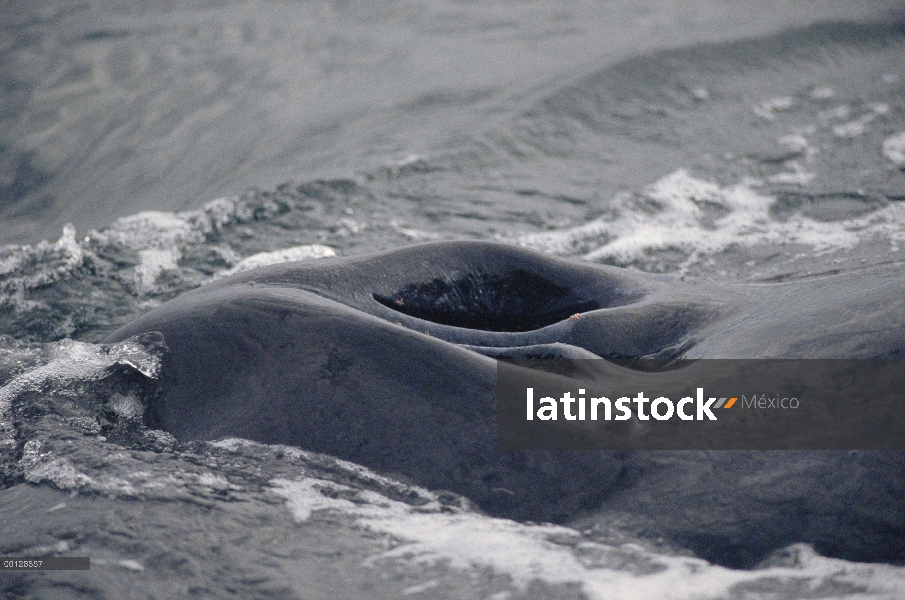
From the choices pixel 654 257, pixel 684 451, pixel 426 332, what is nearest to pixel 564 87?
pixel 654 257

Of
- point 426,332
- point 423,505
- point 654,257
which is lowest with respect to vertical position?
point 423,505

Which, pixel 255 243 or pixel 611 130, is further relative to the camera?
pixel 611 130

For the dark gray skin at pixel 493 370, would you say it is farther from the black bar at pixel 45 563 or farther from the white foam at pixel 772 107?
the white foam at pixel 772 107

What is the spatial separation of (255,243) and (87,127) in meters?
3.22

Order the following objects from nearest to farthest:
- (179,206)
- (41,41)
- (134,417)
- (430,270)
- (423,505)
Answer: (423,505) → (134,417) → (430,270) → (179,206) → (41,41)

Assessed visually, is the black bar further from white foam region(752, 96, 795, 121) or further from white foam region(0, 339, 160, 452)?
white foam region(752, 96, 795, 121)

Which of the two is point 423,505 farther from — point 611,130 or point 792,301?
point 611,130

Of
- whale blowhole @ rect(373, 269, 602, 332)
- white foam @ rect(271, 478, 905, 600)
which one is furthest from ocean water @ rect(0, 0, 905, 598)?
whale blowhole @ rect(373, 269, 602, 332)

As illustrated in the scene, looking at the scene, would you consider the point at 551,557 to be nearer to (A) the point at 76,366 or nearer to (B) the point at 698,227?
(A) the point at 76,366

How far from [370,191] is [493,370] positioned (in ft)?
14.4

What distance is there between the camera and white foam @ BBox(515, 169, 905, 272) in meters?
6.34

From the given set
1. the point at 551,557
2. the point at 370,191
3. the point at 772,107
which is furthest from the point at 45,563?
the point at 772,107

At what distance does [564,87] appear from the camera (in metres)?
9.16

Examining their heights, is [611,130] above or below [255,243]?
above
